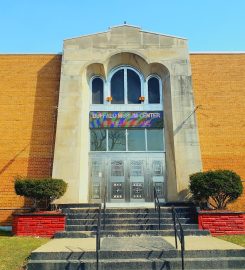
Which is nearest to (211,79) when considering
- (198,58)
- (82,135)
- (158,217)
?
(198,58)

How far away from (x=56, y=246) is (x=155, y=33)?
10.3 meters

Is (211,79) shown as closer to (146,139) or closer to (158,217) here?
(146,139)

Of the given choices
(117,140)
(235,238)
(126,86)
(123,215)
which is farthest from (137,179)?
(235,238)

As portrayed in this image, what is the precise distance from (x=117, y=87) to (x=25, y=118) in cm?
426

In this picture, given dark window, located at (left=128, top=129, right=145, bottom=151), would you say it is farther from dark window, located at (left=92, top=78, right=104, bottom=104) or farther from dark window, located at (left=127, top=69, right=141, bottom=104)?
dark window, located at (left=92, top=78, right=104, bottom=104)

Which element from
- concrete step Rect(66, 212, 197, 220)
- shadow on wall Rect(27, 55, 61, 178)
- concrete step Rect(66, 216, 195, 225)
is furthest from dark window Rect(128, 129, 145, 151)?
concrete step Rect(66, 216, 195, 225)

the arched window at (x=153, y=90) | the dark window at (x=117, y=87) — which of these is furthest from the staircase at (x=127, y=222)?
the dark window at (x=117, y=87)

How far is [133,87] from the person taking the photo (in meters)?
14.0

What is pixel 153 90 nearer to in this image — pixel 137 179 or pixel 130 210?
pixel 137 179

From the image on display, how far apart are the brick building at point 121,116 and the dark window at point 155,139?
1.7 inches

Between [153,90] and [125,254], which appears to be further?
[153,90]

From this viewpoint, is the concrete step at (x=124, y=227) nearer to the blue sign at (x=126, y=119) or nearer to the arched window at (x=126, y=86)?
the blue sign at (x=126, y=119)

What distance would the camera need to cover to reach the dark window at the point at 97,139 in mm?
13195

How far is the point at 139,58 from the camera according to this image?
1366 cm
